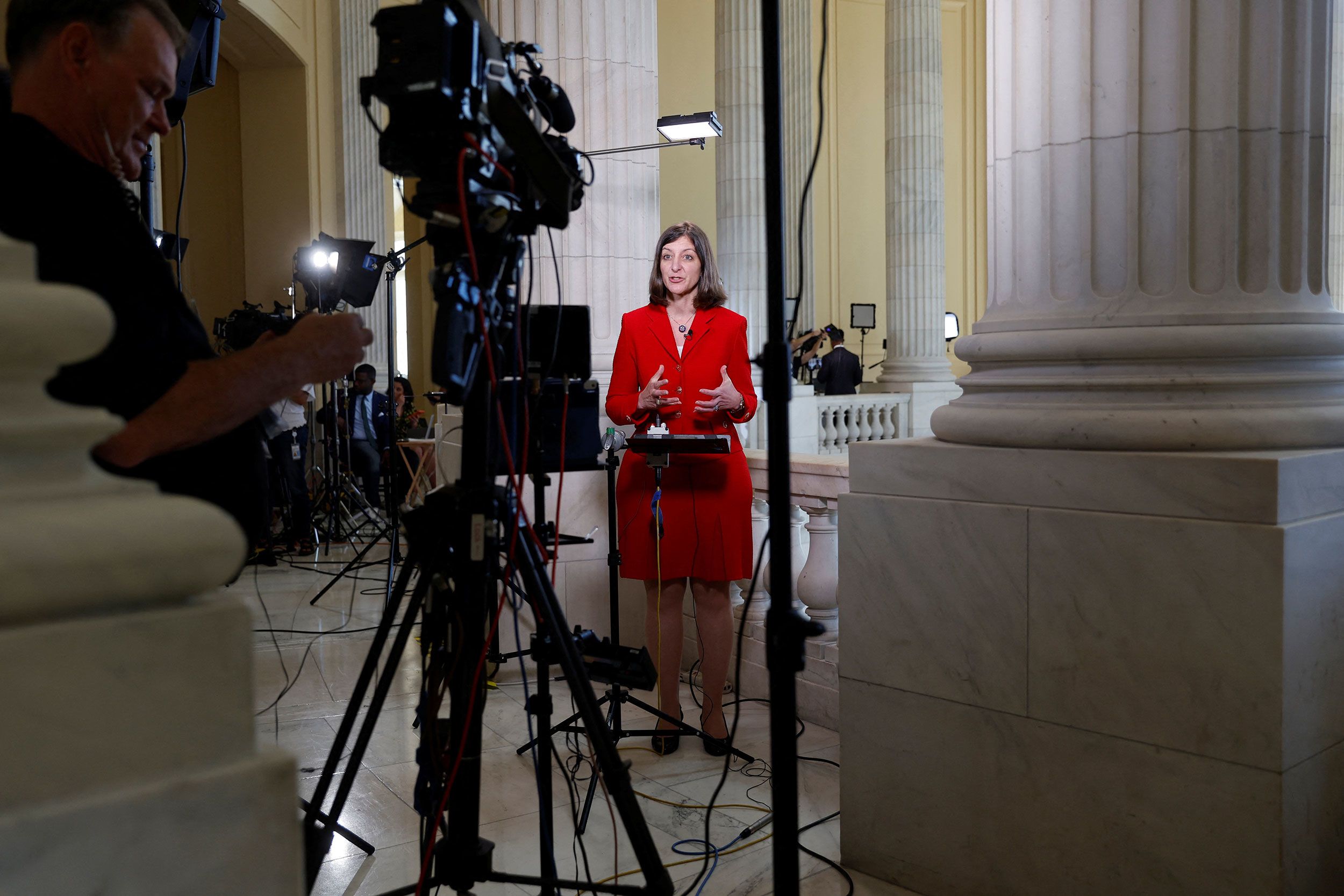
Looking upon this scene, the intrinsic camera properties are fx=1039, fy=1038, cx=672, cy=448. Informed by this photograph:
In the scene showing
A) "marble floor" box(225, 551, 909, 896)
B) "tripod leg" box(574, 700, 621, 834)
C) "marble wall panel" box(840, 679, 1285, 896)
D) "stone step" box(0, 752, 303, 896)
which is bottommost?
"marble floor" box(225, 551, 909, 896)

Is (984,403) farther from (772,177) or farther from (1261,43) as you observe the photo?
(772,177)

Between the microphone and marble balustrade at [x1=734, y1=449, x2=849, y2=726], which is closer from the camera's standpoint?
the microphone

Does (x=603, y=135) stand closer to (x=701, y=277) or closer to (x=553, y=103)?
(x=701, y=277)

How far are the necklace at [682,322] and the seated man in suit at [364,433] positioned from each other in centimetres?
640

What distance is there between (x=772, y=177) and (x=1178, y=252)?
4.80ft

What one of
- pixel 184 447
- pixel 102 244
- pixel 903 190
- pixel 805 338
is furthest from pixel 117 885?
pixel 903 190

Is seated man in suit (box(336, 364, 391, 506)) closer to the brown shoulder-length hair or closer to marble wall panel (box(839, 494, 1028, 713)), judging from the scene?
the brown shoulder-length hair

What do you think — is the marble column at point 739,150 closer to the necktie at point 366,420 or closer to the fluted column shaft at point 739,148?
the fluted column shaft at point 739,148

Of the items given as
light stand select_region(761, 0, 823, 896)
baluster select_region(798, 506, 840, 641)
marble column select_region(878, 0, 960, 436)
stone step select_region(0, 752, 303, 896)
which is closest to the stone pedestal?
light stand select_region(761, 0, 823, 896)

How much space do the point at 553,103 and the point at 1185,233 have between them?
4.90ft

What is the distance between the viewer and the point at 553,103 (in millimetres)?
2084

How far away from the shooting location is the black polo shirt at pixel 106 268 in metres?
1.50

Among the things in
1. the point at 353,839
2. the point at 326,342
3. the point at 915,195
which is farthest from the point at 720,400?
the point at 915,195

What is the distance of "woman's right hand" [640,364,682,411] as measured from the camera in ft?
12.0
